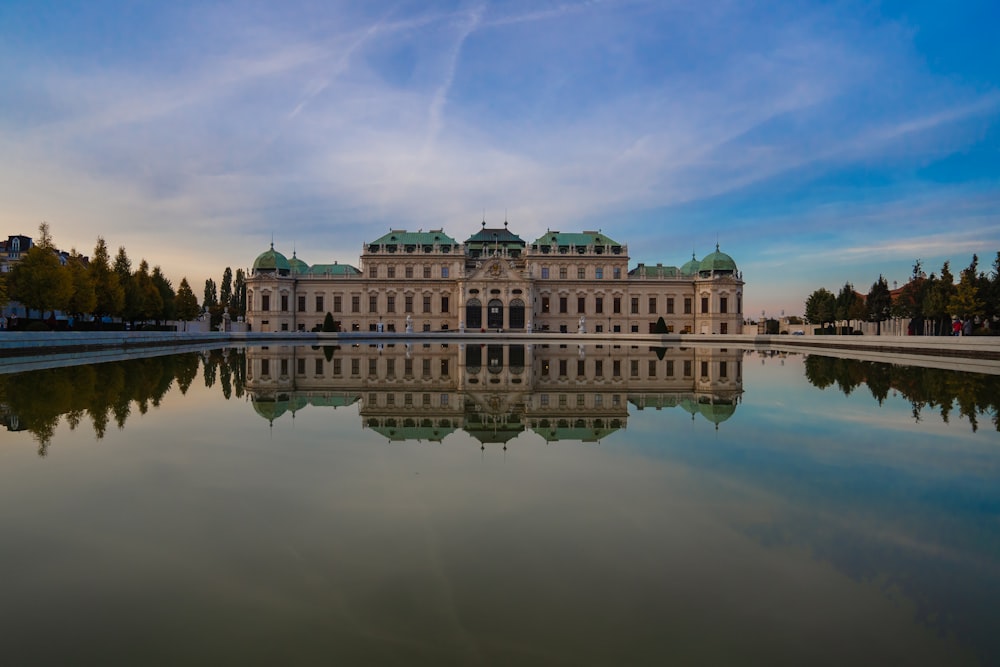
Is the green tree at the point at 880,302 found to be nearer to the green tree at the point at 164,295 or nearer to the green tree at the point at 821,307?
the green tree at the point at 821,307

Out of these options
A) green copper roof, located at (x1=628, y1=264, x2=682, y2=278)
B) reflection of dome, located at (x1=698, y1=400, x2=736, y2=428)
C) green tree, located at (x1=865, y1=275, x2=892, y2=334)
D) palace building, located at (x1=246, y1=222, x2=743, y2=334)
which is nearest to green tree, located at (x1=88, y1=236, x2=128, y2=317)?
palace building, located at (x1=246, y1=222, x2=743, y2=334)

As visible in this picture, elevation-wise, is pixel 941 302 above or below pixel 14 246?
below

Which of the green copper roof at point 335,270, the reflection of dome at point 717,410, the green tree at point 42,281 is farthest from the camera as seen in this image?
the green copper roof at point 335,270

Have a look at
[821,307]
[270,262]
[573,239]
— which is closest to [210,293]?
[270,262]

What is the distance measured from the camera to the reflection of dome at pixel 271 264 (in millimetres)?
77812

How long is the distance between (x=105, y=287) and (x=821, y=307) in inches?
3121

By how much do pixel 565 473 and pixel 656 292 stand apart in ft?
247

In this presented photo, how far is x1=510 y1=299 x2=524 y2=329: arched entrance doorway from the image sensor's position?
7494 centimetres

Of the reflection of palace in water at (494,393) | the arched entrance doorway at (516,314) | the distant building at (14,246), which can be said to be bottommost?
the reflection of palace in water at (494,393)

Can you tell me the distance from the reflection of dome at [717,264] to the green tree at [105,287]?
6612cm

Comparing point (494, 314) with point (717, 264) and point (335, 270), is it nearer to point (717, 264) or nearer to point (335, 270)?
point (335, 270)

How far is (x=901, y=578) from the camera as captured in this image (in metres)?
4.82

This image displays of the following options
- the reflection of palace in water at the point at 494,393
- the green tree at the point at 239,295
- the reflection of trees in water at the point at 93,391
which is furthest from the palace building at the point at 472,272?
the reflection of trees in water at the point at 93,391

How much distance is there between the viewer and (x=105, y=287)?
4994 centimetres
